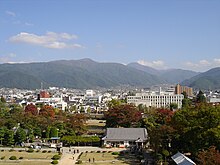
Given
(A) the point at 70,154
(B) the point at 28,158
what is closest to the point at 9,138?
(B) the point at 28,158

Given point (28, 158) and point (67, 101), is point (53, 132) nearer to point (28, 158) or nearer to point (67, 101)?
point (28, 158)

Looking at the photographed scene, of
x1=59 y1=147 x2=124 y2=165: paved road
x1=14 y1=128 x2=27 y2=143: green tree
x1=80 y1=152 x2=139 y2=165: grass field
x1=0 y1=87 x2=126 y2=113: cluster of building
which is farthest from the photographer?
x1=0 y1=87 x2=126 y2=113: cluster of building

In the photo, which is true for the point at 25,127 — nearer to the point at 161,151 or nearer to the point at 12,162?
the point at 12,162

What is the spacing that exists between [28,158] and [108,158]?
6442mm

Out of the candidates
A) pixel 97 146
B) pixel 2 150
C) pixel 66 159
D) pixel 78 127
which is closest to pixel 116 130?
pixel 97 146

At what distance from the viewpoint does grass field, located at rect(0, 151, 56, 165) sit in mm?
25691

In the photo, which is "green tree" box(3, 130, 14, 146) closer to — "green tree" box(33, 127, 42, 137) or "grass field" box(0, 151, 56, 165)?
"grass field" box(0, 151, 56, 165)

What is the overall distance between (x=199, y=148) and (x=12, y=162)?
13.8m

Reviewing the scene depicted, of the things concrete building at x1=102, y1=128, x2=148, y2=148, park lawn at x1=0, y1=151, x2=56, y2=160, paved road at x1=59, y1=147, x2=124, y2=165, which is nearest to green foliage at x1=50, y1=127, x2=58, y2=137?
paved road at x1=59, y1=147, x2=124, y2=165

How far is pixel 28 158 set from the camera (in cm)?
2759

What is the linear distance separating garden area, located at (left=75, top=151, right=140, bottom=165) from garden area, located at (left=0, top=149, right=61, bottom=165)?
7.63 feet

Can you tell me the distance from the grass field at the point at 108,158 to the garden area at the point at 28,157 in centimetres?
237

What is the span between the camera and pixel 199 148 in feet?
73.7

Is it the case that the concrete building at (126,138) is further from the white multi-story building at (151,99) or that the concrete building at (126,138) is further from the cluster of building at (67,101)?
the white multi-story building at (151,99)
